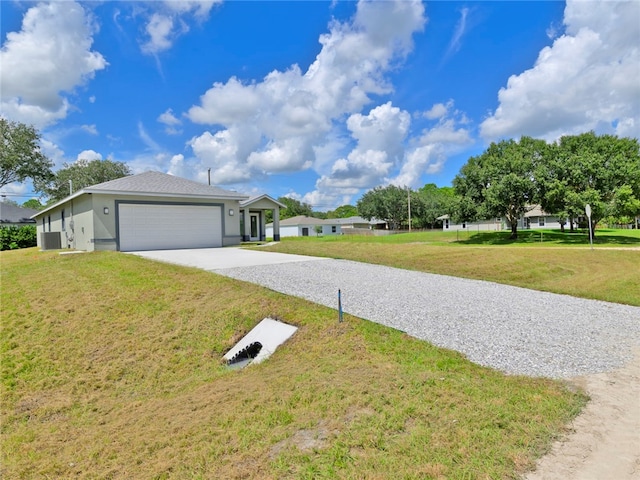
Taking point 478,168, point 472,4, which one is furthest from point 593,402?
point 478,168

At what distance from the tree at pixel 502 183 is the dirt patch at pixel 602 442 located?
81.0 feet

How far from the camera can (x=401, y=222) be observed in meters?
55.8

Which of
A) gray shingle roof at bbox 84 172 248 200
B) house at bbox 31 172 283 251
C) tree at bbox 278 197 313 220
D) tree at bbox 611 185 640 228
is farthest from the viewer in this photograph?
tree at bbox 278 197 313 220

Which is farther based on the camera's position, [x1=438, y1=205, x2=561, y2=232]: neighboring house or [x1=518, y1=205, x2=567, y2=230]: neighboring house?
[x1=518, y1=205, x2=567, y2=230]: neighboring house

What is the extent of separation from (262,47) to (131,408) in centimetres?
1320

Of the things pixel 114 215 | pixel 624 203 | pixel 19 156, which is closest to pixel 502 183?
pixel 624 203

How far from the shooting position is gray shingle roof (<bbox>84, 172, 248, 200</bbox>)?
50.5 ft

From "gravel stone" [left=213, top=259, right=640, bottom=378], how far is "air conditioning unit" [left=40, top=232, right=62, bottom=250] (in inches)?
579

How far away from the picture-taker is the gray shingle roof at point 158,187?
15.4m

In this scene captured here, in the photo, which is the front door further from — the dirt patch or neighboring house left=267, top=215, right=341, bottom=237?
neighboring house left=267, top=215, right=341, bottom=237

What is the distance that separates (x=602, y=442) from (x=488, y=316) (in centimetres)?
350

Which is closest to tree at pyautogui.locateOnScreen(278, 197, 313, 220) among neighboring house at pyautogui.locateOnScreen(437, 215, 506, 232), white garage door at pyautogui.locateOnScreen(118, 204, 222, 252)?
neighboring house at pyautogui.locateOnScreen(437, 215, 506, 232)

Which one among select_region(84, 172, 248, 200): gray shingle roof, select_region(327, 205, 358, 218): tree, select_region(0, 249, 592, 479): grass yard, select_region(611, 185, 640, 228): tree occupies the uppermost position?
select_region(327, 205, 358, 218): tree

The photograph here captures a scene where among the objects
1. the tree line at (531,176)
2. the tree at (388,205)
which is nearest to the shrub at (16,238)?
the tree line at (531,176)
